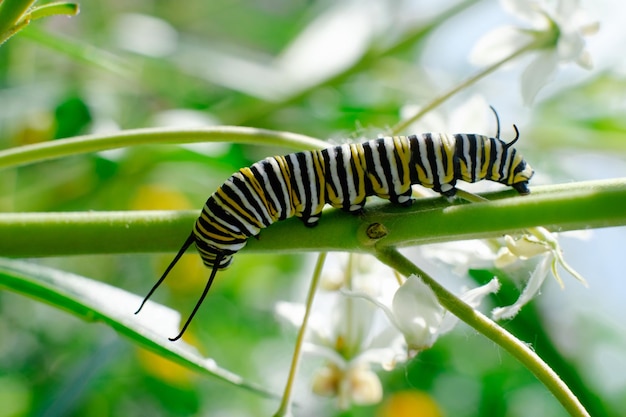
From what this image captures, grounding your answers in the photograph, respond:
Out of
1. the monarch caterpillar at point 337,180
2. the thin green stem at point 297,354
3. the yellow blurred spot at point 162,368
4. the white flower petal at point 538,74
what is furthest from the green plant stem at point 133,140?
the yellow blurred spot at point 162,368

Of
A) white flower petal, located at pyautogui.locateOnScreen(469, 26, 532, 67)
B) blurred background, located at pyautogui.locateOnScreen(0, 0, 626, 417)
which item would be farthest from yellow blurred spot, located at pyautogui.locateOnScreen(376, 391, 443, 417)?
white flower petal, located at pyautogui.locateOnScreen(469, 26, 532, 67)

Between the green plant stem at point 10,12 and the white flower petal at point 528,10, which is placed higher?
the green plant stem at point 10,12

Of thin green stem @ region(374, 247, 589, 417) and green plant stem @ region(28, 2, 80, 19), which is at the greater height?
green plant stem @ region(28, 2, 80, 19)

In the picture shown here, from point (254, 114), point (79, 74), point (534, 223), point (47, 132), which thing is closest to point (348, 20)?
point (254, 114)

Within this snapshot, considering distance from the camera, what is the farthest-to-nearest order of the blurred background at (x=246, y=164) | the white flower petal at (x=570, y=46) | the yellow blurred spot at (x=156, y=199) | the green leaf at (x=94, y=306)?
the yellow blurred spot at (x=156, y=199) < the blurred background at (x=246, y=164) < the white flower petal at (x=570, y=46) < the green leaf at (x=94, y=306)

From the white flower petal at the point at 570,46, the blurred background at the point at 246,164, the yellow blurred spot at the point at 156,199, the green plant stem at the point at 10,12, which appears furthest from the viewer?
the yellow blurred spot at the point at 156,199

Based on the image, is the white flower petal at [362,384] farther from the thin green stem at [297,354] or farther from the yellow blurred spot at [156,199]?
the yellow blurred spot at [156,199]

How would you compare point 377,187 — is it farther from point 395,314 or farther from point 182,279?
point 182,279

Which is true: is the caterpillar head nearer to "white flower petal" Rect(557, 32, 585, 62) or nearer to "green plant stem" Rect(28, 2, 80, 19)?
"white flower petal" Rect(557, 32, 585, 62)
